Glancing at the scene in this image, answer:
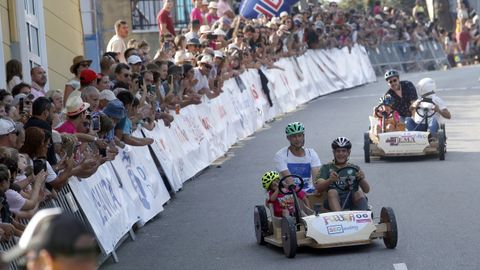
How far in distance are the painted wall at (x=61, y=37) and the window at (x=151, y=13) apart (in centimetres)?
934

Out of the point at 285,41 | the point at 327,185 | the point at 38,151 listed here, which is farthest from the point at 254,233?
the point at 285,41

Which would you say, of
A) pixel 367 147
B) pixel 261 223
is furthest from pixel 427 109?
pixel 261 223

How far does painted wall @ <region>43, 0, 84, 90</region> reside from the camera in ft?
71.6

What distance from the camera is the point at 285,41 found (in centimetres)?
3195

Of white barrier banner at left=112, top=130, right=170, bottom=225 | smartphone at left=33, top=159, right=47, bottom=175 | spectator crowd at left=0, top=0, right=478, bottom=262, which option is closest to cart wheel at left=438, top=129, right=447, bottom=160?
spectator crowd at left=0, top=0, right=478, bottom=262

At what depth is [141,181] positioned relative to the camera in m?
14.1

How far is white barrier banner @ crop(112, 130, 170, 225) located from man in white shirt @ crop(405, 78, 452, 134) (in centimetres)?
511

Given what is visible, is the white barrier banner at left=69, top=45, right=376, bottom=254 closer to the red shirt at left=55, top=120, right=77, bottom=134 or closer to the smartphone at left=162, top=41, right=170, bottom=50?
the red shirt at left=55, top=120, right=77, bottom=134

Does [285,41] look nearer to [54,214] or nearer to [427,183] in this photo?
[427,183]

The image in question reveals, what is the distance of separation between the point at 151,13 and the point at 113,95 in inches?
816

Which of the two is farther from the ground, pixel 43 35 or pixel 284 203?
pixel 43 35

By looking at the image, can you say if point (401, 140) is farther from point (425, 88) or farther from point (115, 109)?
point (115, 109)

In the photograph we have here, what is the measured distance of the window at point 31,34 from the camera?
719 inches

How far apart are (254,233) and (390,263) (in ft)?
9.06
